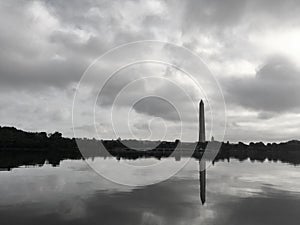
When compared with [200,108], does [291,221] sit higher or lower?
lower

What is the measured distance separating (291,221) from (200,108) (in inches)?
6340

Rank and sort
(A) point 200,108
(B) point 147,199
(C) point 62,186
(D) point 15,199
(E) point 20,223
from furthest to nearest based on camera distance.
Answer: (A) point 200,108, (C) point 62,186, (B) point 147,199, (D) point 15,199, (E) point 20,223

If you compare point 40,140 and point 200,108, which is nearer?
point 40,140

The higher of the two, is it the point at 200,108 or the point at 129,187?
the point at 200,108

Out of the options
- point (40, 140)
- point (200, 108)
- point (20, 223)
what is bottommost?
point (20, 223)

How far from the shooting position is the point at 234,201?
3253cm

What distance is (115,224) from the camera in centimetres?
2319

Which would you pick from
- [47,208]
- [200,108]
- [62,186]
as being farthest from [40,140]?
[47,208]

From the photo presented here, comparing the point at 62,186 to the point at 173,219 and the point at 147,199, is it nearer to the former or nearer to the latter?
the point at 147,199

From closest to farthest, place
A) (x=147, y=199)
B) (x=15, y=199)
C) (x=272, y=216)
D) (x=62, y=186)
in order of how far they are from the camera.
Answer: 1. (x=272, y=216)
2. (x=15, y=199)
3. (x=147, y=199)
4. (x=62, y=186)

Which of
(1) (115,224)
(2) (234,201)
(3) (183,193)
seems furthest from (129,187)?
(1) (115,224)

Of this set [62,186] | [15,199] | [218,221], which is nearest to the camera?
[218,221]

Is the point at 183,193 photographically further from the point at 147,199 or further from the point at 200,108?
the point at 200,108

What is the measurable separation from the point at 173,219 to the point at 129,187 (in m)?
16.5
